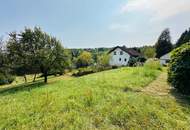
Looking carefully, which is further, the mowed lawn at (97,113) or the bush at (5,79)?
the bush at (5,79)

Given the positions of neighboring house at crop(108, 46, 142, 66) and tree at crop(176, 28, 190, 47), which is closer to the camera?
neighboring house at crop(108, 46, 142, 66)

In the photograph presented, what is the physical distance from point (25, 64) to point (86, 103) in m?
12.1

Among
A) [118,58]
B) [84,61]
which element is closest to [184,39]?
[118,58]

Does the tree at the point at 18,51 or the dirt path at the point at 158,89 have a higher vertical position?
the tree at the point at 18,51

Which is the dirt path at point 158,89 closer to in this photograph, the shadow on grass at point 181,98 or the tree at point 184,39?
the shadow on grass at point 181,98

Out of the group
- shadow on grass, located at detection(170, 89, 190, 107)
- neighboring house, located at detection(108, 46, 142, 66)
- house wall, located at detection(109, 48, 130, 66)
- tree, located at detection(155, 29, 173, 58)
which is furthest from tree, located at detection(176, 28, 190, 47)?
shadow on grass, located at detection(170, 89, 190, 107)

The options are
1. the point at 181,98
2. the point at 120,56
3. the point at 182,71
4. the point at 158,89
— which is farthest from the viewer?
the point at 120,56

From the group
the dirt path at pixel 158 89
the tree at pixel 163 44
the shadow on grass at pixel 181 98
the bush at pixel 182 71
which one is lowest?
the shadow on grass at pixel 181 98

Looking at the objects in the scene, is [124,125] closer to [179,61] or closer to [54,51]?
[179,61]

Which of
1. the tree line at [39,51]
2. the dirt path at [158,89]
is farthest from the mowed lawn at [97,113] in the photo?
the tree line at [39,51]

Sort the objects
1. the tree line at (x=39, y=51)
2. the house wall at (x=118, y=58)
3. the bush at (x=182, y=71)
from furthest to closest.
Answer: the house wall at (x=118, y=58) < the tree line at (x=39, y=51) < the bush at (x=182, y=71)

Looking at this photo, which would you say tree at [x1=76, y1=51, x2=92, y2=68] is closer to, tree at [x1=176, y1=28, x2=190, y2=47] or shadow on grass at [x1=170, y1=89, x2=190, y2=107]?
tree at [x1=176, y1=28, x2=190, y2=47]

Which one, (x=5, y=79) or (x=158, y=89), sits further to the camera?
(x=5, y=79)

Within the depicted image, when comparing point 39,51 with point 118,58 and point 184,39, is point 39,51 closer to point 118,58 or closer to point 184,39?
point 118,58
